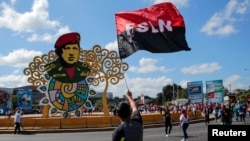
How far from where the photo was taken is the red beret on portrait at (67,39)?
1491 inches

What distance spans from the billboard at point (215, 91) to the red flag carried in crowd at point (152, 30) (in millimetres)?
34397

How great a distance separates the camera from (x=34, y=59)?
3869 cm

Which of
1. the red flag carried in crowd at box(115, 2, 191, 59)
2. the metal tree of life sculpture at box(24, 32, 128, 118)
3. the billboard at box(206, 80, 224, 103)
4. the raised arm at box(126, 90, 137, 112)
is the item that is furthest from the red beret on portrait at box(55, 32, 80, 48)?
the raised arm at box(126, 90, 137, 112)

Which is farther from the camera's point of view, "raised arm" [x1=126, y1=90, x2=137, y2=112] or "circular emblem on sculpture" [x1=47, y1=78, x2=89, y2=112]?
"circular emblem on sculpture" [x1=47, y1=78, x2=89, y2=112]

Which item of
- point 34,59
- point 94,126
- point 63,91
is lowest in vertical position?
point 94,126

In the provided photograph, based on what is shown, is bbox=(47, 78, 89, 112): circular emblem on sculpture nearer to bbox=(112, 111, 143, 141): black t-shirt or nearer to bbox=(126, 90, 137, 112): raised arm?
bbox=(126, 90, 137, 112): raised arm

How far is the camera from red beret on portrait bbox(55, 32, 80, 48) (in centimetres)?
3788

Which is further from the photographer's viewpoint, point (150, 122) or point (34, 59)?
point (34, 59)

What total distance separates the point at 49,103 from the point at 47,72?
2746mm

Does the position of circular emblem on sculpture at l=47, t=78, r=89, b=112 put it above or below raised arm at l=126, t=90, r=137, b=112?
above

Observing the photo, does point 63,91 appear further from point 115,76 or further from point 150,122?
point 150,122

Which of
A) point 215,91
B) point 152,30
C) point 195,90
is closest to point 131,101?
point 152,30

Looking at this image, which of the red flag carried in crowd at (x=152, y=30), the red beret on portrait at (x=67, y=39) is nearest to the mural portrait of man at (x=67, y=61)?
the red beret on portrait at (x=67, y=39)

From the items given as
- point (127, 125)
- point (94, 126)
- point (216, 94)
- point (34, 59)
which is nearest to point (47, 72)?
point (34, 59)
